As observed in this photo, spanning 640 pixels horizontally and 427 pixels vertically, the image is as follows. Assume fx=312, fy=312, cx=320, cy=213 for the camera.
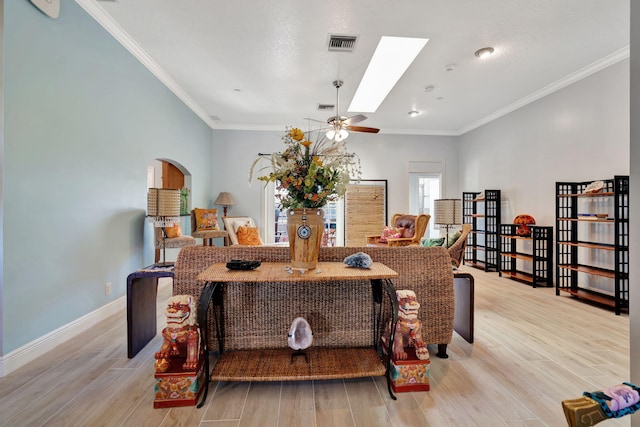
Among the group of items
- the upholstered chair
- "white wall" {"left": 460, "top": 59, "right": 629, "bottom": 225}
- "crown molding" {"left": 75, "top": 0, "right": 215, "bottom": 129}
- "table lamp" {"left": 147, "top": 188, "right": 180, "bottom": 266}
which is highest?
"crown molding" {"left": 75, "top": 0, "right": 215, "bottom": 129}

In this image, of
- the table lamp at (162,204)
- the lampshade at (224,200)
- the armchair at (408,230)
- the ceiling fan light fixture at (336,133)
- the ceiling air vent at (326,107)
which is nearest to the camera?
the table lamp at (162,204)

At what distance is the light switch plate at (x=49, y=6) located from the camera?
230 cm

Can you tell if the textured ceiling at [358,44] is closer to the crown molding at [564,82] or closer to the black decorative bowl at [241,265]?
the crown molding at [564,82]

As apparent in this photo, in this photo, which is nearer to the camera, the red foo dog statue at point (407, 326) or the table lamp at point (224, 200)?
the red foo dog statue at point (407, 326)

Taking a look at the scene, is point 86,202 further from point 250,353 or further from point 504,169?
point 504,169

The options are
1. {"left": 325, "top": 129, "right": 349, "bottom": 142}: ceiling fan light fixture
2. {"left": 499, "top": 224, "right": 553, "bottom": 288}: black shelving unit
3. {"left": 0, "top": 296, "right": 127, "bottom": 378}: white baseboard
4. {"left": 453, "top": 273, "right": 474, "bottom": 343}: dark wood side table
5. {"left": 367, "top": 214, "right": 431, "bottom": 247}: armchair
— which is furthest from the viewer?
{"left": 367, "top": 214, "right": 431, "bottom": 247}: armchair

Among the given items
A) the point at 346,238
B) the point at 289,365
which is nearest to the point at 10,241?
the point at 289,365

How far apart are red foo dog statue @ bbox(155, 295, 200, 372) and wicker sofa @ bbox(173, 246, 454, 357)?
24 cm

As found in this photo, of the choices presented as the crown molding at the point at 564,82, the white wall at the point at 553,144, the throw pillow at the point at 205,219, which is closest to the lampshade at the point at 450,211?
the white wall at the point at 553,144

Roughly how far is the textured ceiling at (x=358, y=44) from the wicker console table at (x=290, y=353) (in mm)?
2438

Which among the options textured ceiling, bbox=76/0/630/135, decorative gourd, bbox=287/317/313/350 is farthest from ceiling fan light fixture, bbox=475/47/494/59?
decorative gourd, bbox=287/317/313/350

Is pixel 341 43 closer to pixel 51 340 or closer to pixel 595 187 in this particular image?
pixel 595 187

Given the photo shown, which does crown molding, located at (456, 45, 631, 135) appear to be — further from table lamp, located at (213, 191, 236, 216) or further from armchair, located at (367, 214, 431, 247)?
table lamp, located at (213, 191, 236, 216)

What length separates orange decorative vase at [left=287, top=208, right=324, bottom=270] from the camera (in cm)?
190
